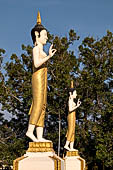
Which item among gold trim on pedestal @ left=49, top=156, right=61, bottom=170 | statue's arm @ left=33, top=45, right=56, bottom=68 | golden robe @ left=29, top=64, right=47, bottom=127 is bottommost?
gold trim on pedestal @ left=49, top=156, right=61, bottom=170

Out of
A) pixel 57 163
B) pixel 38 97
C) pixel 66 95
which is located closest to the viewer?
pixel 57 163

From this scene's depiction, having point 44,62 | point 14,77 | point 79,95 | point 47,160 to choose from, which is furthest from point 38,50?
point 14,77

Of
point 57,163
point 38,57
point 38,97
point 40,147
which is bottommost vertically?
point 57,163

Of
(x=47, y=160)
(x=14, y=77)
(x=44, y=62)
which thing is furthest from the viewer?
(x=14, y=77)

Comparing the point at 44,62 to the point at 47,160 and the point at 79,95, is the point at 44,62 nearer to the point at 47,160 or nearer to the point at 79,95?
the point at 47,160

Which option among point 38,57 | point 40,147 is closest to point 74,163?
point 40,147

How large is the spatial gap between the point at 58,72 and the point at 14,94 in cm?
269

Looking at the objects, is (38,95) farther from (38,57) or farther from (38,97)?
(38,57)

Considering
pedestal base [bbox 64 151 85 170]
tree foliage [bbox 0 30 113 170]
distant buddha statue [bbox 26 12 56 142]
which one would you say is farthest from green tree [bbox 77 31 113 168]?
distant buddha statue [bbox 26 12 56 142]

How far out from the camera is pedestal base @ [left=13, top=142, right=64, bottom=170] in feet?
14.9

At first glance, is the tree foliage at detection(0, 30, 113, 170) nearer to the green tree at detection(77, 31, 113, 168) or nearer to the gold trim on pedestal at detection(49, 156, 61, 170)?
the green tree at detection(77, 31, 113, 168)

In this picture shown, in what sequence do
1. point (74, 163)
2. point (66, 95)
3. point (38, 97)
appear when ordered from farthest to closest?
point (66, 95)
point (74, 163)
point (38, 97)

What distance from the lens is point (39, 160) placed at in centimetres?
459

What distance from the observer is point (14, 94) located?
16.1 m
